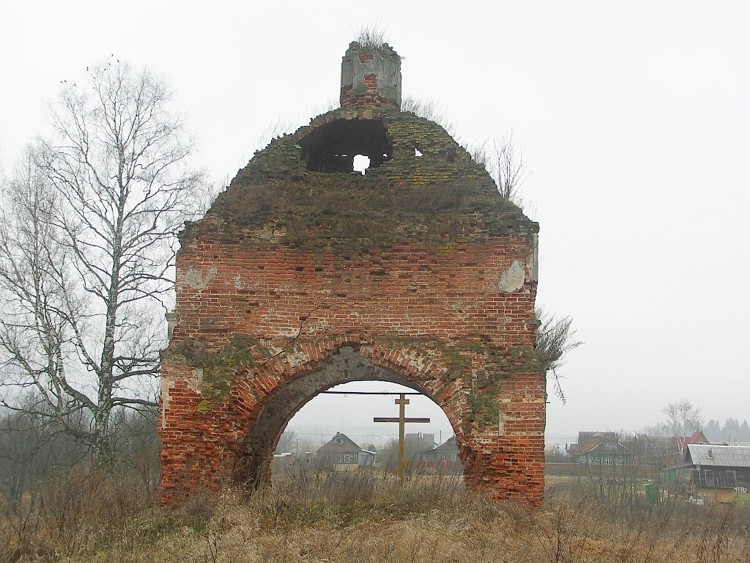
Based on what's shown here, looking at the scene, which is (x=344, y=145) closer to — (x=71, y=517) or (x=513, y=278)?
(x=513, y=278)

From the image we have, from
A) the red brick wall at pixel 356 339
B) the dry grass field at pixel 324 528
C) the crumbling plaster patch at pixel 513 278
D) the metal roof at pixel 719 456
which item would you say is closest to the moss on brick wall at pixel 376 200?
the red brick wall at pixel 356 339

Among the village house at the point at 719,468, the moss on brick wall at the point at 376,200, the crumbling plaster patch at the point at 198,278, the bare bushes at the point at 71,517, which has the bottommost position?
the village house at the point at 719,468

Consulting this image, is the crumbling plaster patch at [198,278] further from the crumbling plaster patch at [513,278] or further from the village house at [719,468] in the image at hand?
the village house at [719,468]

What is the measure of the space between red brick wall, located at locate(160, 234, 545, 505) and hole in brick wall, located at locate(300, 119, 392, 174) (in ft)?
5.99

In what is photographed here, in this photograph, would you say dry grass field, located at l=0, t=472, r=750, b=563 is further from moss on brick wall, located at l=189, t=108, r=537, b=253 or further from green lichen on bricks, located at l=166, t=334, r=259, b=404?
moss on brick wall, located at l=189, t=108, r=537, b=253

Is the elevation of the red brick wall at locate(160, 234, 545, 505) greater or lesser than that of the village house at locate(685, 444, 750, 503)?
greater

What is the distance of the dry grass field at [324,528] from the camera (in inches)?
214

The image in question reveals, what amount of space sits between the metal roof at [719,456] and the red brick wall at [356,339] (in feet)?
97.5

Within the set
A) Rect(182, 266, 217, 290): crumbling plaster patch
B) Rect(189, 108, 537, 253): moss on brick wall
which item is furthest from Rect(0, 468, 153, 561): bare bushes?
Rect(189, 108, 537, 253): moss on brick wall

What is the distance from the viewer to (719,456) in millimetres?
33312

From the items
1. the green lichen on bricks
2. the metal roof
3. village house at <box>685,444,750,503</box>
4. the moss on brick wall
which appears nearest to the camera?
the green lichen on bricks

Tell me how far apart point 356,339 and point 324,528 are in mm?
1870

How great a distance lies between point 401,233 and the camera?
7.28 m

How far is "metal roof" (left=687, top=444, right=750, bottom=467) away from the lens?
3275cm
